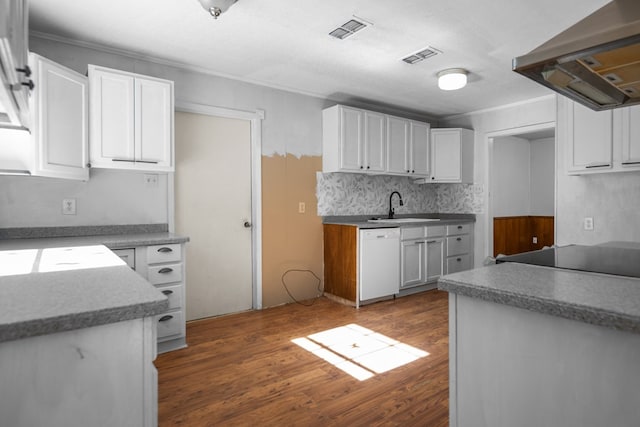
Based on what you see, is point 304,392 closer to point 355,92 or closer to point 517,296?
point 517,296

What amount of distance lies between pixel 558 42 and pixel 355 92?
123 inches

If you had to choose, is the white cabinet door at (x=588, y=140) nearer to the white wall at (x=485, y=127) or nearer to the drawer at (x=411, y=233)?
the white wall at (x=485, y=127)

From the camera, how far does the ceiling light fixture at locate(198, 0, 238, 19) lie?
2.21 meters

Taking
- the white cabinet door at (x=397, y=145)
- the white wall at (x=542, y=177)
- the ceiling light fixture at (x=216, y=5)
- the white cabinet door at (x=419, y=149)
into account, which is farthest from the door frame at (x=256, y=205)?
the white wall at (x=542, y=177)


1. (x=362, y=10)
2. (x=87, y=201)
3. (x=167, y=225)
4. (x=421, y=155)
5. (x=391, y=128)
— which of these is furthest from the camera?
(x=421, y=155)

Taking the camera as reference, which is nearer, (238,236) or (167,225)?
(167,225)

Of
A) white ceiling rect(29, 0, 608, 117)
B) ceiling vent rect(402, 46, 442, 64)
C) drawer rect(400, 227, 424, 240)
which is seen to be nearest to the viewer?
white ceiling rect(29, 0, 608, 117)

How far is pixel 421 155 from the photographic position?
4969 millimetres

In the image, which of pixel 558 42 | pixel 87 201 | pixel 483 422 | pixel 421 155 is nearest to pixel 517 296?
pixel 483 422

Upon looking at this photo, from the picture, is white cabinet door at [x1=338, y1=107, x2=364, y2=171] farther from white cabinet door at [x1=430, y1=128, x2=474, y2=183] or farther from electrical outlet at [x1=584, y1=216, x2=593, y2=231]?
electrical outlet at [x1=584, y1=216, x2=593, y2=231]

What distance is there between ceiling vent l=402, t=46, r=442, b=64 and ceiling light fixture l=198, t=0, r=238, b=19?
1613 mm

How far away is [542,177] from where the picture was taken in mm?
6559

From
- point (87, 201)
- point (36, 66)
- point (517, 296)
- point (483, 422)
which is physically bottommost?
point (483, 422)

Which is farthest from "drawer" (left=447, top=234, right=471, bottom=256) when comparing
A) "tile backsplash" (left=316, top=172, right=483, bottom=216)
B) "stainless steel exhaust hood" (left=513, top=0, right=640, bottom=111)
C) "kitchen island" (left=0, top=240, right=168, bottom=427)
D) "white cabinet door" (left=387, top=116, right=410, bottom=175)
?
"kitchen island" (left=0, top=240, right=168, bottom=427)
